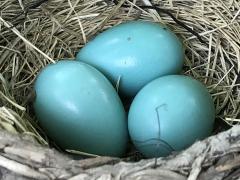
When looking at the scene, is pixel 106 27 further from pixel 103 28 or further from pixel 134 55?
pixel 134 55

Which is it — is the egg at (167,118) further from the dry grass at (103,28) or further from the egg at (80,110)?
the dry grass at (103,28)

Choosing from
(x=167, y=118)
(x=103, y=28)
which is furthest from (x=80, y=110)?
(x=103, y=28)

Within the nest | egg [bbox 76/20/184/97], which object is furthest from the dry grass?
egg [bbox 76/20/184/97]

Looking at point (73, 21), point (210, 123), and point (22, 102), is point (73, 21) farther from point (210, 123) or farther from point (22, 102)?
point (210, 123)

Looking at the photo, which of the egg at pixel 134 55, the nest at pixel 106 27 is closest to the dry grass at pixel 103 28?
the nest at pixel 106 27

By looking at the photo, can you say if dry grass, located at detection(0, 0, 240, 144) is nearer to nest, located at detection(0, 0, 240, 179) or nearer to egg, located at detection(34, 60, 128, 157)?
nest, located at detection(0, 0, 240, 179)
